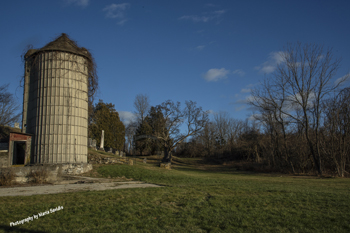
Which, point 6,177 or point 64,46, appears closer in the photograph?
point 6,177

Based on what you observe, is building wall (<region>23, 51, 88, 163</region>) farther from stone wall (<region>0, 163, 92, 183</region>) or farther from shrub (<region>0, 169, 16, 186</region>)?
shrub (<region>0, 169, 16, 186</region>)

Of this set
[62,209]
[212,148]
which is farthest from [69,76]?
[212,148]

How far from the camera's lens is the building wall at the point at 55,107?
15438mm

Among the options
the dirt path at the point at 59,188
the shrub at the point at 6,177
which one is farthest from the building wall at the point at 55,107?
the dirt path at the point at 59,188

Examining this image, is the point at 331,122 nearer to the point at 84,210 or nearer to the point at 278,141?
the point at 278,141

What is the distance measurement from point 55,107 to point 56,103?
0.26m

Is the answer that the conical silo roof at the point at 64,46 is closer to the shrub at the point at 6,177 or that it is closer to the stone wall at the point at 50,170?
the stone wall at the point at 50,170

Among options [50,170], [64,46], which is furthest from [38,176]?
[64,46]

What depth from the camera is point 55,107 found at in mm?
15727

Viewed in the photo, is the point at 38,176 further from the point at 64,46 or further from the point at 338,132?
the point at 338,132

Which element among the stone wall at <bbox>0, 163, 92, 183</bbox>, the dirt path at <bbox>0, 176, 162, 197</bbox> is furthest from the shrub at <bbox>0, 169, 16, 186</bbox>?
the dirt path at <bbox>0, 176, 162, 197</bbox>

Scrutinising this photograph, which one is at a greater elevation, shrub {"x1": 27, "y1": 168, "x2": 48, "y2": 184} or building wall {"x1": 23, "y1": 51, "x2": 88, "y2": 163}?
building wall {"x1": 23, "y1": 51, "x2": 88, "y2": 163}

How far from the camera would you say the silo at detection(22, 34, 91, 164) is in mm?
15445

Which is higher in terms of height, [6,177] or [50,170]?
[50,170]
